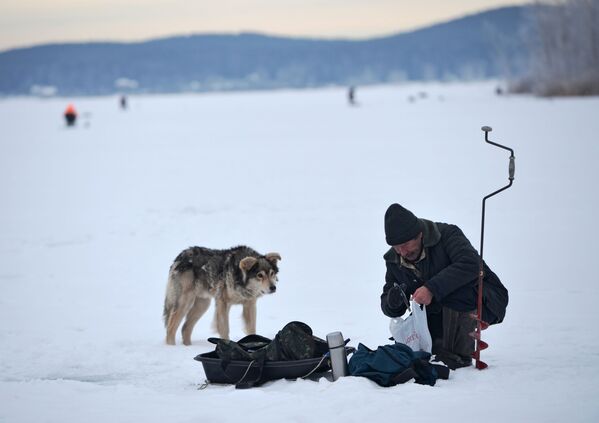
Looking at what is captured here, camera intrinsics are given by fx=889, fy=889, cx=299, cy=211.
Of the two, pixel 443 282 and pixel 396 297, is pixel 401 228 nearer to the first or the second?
pixel 443 282

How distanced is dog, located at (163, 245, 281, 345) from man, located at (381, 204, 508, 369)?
1653 mm

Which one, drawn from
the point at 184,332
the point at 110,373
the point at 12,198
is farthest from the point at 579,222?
the point at 12,198

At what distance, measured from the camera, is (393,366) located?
6.57 metres

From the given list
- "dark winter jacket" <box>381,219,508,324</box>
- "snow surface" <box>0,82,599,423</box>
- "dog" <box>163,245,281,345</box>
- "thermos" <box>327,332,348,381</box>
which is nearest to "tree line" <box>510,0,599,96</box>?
"snow surface" <box>0,82,599,423</box>

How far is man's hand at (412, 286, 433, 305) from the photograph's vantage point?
22.8 ft

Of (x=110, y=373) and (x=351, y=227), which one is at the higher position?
(x=351, y=227)

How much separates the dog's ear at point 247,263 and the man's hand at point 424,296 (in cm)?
201

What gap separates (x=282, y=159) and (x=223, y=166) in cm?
213

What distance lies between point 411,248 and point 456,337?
0.80m

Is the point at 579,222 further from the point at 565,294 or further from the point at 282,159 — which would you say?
the point at 282,159

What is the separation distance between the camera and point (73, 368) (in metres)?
8.20

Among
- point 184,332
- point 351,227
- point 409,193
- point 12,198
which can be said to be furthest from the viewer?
point 12,198

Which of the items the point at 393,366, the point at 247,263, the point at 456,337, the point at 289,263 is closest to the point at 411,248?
the point at 456,337

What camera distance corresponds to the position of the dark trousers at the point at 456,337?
23.3ft
